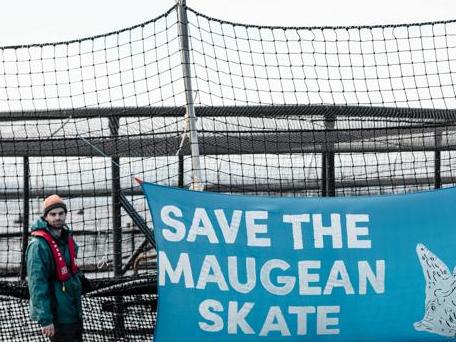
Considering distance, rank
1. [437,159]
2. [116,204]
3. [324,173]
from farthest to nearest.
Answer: [437,159]
[324,173]
[116,204]

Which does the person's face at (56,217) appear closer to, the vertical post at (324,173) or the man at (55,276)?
the man at (55,276)

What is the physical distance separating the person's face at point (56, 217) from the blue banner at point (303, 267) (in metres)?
0.65

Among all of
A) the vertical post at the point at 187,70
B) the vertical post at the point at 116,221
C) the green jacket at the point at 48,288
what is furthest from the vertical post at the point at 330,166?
the green jacket at the point at 48,288

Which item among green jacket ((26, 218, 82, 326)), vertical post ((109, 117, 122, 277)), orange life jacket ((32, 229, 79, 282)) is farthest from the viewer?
vertical post ((109, 117, 122, 277))

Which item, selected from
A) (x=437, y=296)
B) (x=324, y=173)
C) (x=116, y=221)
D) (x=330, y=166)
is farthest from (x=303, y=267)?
(x=116, y=221)

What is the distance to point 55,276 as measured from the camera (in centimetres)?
552

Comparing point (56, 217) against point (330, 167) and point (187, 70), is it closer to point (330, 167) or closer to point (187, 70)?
point (187, 70)

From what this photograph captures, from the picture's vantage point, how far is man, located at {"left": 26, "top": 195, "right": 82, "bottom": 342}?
17.5 ft

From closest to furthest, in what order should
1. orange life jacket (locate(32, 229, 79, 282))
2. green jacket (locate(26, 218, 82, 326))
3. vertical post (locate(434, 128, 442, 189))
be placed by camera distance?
green jacket (locate(26, 218, 82, 326)), orange life jacket (locate(32, 229, 79, 282)), vertical post (locate(434, 128, 442, 189))

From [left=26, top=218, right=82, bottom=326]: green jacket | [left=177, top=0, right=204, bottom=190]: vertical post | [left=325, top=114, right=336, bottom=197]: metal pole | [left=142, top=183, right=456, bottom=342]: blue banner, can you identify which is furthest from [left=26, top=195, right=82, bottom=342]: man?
[left=325, top=114, right=336, bottom=197]: metal pole

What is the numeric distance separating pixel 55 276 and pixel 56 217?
426mm

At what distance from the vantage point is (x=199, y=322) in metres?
5.66

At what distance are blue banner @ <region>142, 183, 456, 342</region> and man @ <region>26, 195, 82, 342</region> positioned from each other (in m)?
0.63

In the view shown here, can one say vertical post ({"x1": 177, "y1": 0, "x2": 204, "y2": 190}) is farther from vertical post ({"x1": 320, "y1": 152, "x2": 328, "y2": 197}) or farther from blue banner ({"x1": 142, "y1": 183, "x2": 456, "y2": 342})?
vertical post ({"x1": 320, "y1": 152, "x2": 328, "y2": 197})
